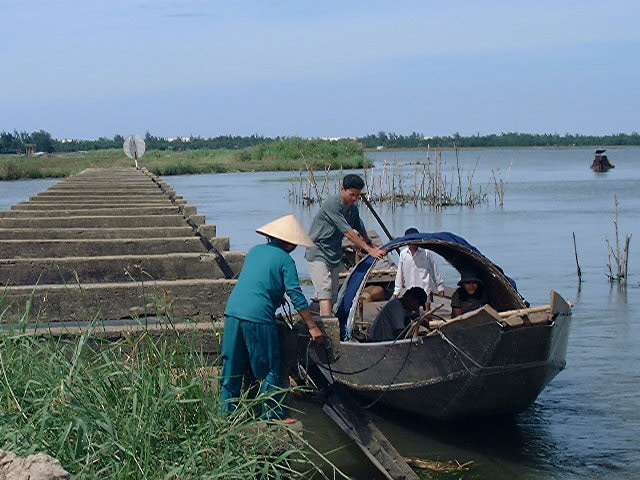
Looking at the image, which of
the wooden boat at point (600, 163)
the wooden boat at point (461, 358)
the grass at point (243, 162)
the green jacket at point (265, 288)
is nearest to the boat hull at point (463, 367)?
the wooden boat at point (461, 358)

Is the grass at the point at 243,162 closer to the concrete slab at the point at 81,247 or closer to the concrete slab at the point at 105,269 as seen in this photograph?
the concrete slab at the point at 81,247

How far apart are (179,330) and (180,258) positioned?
7.88 ft

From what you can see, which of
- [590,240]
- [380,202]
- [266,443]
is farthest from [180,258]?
[380,202]

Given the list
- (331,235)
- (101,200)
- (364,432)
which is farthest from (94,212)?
(364,432)

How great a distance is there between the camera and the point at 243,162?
79500 millimetres

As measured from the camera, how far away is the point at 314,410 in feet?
35.6

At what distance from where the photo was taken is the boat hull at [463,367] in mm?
8375

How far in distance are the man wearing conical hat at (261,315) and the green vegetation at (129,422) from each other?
55 centimetres

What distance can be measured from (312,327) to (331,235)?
10.9ft

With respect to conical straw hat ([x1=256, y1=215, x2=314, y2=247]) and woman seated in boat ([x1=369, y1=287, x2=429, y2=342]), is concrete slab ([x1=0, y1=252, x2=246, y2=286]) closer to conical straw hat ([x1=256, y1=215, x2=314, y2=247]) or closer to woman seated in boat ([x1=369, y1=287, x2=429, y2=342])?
woman seated in boat ([x1=369, y1=287, x2=429, y2=342])

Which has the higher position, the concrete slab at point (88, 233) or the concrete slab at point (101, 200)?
the concrete slab at point (101, 200)

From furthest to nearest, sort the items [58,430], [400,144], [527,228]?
[400,144] < [527,228] < [58,430]

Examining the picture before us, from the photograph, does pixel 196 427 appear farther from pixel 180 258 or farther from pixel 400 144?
pixel 400 144

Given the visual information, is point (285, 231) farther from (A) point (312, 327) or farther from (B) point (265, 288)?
(A) point (312, 327)
